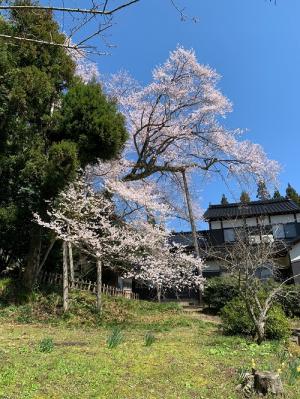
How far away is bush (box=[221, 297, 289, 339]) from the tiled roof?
50.1ft

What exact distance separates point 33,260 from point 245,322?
7.26 m

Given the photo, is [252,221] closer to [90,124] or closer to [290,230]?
[290,230]

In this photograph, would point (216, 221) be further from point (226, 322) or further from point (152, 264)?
point (226, 322)

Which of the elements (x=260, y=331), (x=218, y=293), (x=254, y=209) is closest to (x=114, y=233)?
(x=218, y=293)

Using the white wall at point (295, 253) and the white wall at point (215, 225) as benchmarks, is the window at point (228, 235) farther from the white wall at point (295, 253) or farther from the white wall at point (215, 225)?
the white wall at point (295, 253)

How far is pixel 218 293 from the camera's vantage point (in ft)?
52.5

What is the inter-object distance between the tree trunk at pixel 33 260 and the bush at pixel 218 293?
24.1ft

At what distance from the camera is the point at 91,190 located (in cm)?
1379

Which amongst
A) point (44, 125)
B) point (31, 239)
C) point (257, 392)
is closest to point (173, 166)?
point (44, 125)

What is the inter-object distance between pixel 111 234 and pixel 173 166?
4.97m

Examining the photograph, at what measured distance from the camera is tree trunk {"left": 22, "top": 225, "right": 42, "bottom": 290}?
41.0ft

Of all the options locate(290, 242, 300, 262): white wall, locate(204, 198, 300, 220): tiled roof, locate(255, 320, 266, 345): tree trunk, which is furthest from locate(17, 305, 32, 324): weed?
locate(290, 242, 300, 262): white wall

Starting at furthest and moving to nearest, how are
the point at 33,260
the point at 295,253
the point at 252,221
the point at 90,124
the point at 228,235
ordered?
the point at 252,221, the point at 228,235, the point at 295,253, the point at 33,260, the point at 90,124

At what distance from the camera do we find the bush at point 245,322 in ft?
27.2
